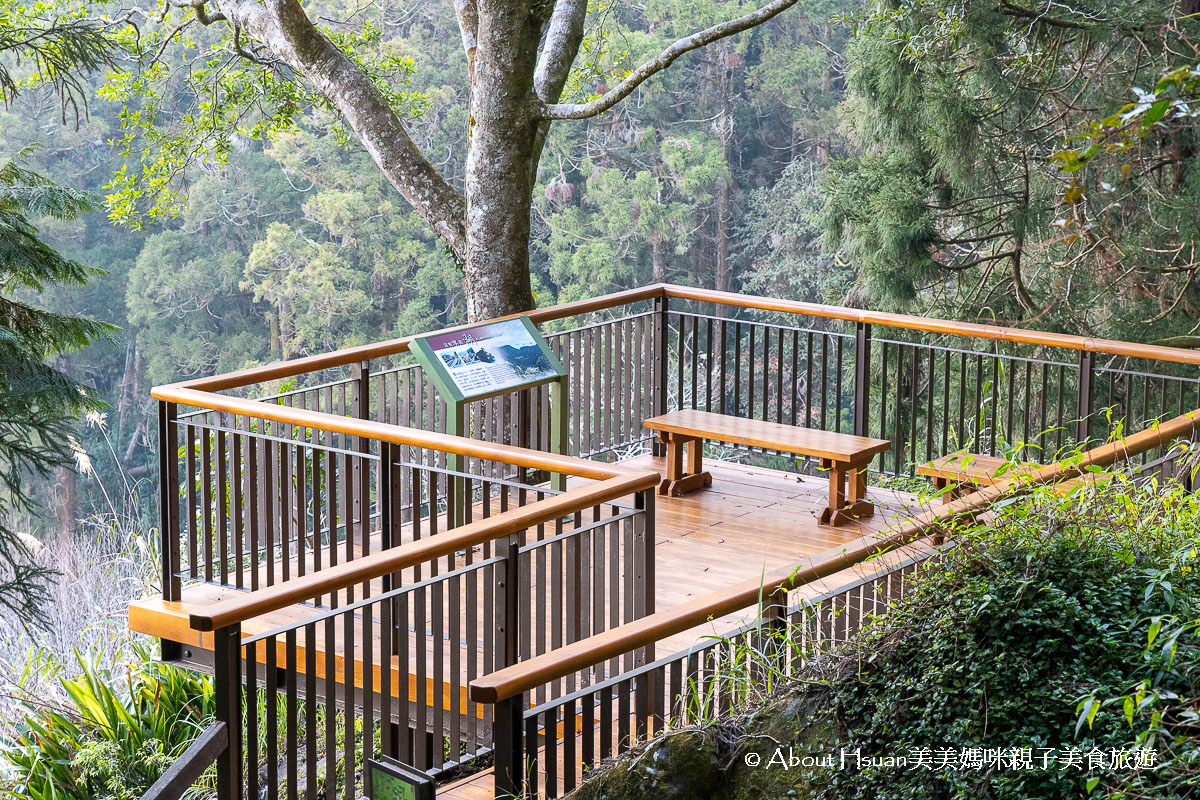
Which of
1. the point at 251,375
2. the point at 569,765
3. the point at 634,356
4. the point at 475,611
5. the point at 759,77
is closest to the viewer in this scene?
the point at 569,765

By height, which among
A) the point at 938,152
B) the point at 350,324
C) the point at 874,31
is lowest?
the point at 350,324

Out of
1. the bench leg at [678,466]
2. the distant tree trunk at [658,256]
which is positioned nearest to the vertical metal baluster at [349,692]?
the bench leg at [678,466]

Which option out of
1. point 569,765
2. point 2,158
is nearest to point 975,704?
point 569,765

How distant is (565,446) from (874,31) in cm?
626

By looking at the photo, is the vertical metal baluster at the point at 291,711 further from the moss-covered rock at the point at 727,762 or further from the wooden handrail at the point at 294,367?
the wooden handrail at the point at 294,367

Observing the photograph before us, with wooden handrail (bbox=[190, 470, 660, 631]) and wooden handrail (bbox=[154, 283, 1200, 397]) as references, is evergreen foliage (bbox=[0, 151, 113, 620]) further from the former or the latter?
wooden handrail (bbox=[190, 470, 660, 631])

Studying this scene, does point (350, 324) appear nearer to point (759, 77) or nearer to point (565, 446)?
point (759, 77)

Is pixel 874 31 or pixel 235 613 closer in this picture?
pixel 235 613

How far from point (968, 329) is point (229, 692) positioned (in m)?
4.71

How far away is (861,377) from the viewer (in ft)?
24.4

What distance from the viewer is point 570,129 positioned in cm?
2809

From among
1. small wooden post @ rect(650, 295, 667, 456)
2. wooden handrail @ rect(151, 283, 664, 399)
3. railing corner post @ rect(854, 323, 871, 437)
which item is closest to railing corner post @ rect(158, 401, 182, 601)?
wooden handrail @ rect(151, 283, 664, 399)

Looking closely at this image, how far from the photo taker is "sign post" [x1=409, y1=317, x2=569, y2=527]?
19.4 ft

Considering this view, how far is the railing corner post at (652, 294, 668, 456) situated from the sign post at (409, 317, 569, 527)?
1.33 metres
